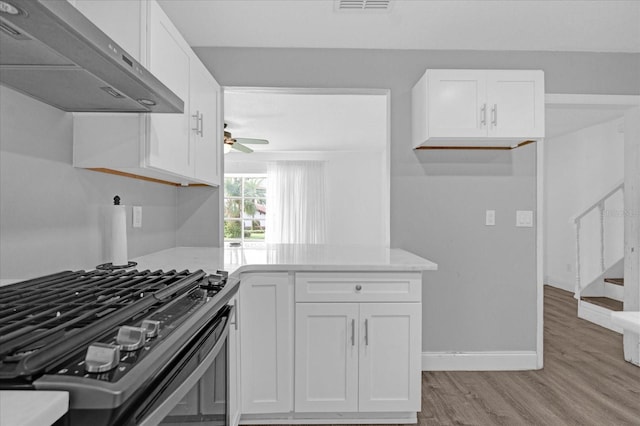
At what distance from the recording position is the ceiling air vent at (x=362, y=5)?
2.38 m

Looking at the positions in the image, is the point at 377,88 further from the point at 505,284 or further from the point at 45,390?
the point at 45,390

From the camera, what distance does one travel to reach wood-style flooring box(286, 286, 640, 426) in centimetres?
231

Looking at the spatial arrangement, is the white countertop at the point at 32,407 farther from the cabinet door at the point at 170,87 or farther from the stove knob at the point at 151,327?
the cabinet door at the point at 170,87

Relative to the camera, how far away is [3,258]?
1.39 m

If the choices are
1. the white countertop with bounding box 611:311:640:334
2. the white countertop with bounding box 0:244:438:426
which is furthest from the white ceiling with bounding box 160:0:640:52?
the white countertop with bounding box 611:311:640:334

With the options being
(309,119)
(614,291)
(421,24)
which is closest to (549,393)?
(421,24)

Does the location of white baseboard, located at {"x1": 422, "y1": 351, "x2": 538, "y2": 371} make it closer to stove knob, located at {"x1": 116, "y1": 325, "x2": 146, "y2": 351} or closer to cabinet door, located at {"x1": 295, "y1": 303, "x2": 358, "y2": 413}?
cabinet door, located at {"x1": 295, "y1": 303, "x2": 358, "y2": 413}

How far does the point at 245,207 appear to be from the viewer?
8547mm

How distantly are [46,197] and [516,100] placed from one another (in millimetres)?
2656

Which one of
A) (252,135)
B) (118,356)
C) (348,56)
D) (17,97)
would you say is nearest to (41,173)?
(17,97)

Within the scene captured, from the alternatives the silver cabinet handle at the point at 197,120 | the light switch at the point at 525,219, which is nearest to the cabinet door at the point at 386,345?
the silver cabinet handle at the point at 197,120

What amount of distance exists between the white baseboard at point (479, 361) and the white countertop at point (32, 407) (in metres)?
2.82

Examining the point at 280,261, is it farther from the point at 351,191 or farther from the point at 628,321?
the point at 351,191

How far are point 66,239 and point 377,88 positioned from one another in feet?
7.41
